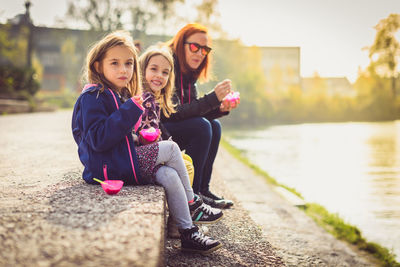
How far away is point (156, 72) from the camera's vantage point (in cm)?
234

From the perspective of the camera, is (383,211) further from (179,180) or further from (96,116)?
(96,116)

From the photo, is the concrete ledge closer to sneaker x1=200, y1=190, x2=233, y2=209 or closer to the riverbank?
the riverbank

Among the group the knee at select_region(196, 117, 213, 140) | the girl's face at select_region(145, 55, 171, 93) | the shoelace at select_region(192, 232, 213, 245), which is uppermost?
the girl's face at select_region(145, 55, 171, 93)

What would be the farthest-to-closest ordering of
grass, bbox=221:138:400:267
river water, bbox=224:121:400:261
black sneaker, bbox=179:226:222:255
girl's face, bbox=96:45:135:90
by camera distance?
river water, bbox=224:121:400:261 → grass, bbox=221:138:400:267 → girl's face, bbox=96:45:135:90 → black sneaker, bbox=179:226:222:255

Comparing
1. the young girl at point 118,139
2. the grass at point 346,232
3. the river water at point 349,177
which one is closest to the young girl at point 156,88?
the young girl at point 118,139

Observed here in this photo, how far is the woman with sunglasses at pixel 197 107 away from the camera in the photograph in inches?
97.6

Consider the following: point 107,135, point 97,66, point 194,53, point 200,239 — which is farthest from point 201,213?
point 194,53

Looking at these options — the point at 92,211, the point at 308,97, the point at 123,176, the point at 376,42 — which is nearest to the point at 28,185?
the point at 123,176

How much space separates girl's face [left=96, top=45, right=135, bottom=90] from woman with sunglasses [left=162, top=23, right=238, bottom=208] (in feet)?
2.06

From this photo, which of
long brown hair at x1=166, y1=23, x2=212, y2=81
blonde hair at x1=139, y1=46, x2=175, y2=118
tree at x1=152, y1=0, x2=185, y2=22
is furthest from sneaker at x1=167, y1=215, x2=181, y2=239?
tree at x1=152, y1=0, x2=185, y2=22

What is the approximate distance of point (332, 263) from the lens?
2.99m

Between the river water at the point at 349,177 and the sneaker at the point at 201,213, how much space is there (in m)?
2.24

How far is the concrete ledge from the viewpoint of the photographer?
44.0 inches

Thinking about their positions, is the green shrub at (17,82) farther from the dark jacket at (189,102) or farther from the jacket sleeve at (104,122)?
the jacket sleeve at (104,122)
